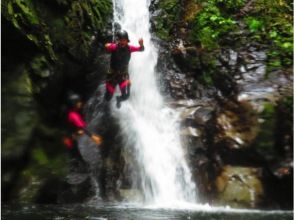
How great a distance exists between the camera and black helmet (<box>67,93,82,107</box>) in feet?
38.5

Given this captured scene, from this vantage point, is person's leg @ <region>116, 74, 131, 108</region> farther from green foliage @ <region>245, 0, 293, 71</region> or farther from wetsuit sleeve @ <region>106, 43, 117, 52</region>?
green foliage @ <region>245, 0, 293, 71</region>

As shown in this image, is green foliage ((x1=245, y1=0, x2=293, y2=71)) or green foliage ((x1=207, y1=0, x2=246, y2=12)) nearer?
green foliage ((x1=245, y1=0, x2=293, y2=71))

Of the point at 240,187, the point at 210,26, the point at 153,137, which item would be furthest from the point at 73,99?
the point at 240,187

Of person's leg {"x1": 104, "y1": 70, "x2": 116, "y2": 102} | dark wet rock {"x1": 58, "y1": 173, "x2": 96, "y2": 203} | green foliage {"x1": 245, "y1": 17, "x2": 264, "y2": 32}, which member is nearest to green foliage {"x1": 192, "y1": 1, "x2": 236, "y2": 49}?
green foliage {"x1": 245, "y1": 17, "x2": 264, "y2": 32}

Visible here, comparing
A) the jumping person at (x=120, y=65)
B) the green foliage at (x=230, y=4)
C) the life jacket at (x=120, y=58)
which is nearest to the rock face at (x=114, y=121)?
the green foliage at (x=230, y=4)

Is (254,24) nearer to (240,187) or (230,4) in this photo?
(230,4)

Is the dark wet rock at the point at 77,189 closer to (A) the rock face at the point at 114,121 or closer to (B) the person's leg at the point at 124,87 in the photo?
(A) the rock face at the point at 114,121

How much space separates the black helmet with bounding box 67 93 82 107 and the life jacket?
1.68 m

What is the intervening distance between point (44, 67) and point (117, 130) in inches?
97.0

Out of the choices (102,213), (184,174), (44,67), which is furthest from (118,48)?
(102,213)

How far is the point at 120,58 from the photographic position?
10.8 meters

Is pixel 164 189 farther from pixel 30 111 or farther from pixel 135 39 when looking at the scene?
pixel 135 39

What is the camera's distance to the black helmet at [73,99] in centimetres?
1173

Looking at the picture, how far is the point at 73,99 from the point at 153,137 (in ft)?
8.00
